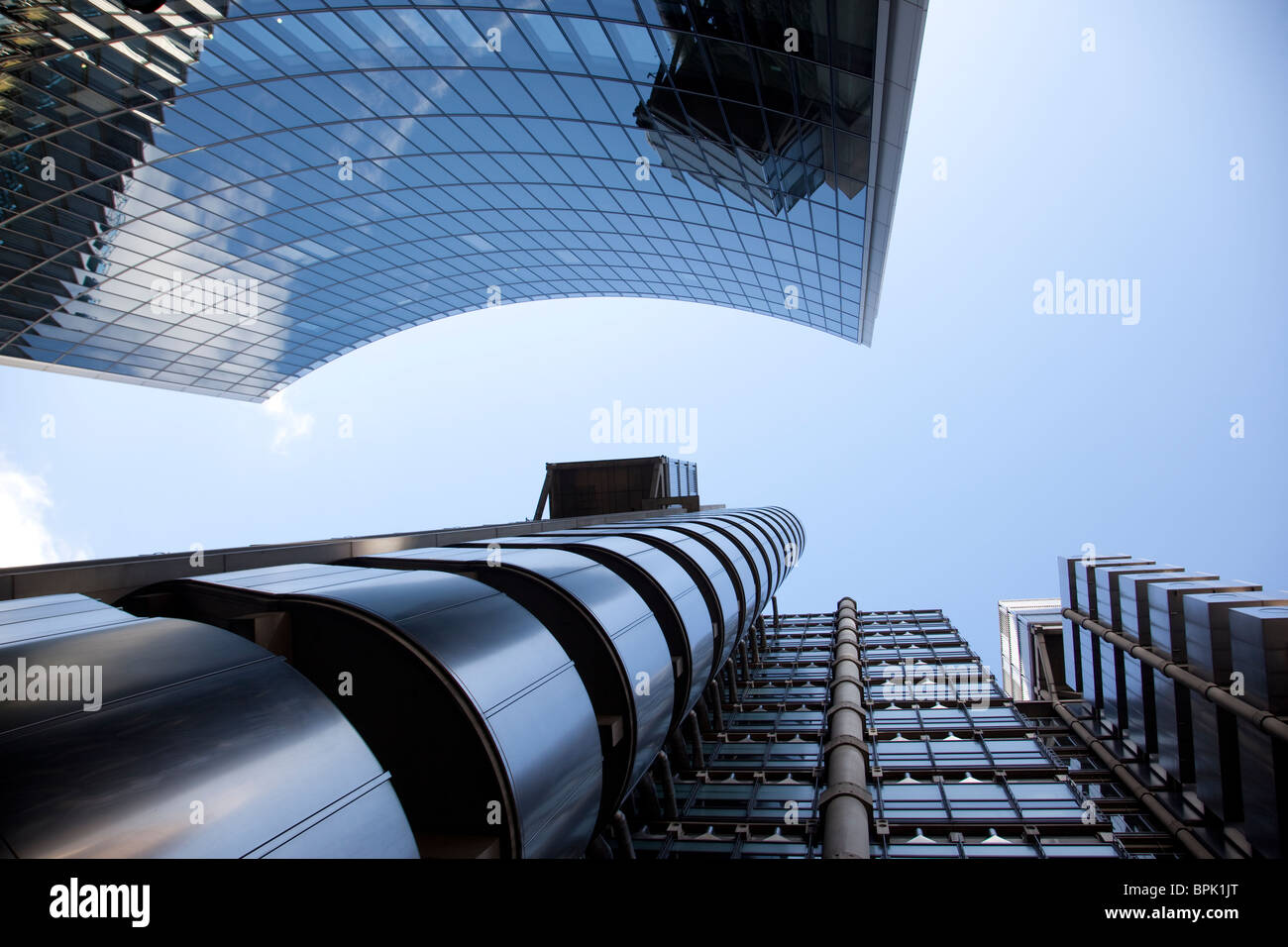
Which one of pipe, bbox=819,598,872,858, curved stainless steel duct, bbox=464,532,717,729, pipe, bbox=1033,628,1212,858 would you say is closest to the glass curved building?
curved stainless steel duct, bbox=464,532,717,729

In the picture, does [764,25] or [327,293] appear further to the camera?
[327,293]

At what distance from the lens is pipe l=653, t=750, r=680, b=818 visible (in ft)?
45.7

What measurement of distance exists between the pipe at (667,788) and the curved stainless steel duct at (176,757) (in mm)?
10400

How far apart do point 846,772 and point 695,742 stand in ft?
15.9

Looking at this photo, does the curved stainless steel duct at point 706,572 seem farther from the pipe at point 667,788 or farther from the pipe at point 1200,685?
the pipe at point 1200,685

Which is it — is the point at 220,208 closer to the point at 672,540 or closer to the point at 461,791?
the point at 672,540

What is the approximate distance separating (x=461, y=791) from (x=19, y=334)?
173 feet

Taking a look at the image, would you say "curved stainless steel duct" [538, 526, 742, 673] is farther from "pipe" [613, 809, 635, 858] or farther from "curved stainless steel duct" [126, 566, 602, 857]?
"curved stainless steel duct" [126, 566, 602, 857]

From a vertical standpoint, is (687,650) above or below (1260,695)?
above

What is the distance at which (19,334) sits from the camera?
137 ft

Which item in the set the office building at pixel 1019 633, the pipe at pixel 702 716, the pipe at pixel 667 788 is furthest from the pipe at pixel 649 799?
the office building at pixel 1019 633

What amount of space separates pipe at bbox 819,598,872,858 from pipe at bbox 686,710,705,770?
119 inches

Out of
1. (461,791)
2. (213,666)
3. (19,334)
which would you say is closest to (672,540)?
(461,791)
